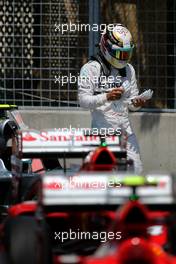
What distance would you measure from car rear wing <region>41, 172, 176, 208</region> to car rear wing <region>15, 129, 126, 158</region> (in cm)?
161

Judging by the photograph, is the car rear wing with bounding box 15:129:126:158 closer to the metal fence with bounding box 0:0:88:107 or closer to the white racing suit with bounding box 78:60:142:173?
the white racing suit with bounding box 78:60:142:173

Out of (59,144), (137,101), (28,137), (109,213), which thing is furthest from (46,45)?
(109,213)

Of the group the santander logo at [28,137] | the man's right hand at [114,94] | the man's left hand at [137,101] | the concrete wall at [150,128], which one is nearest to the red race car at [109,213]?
the santander logo at [28,137]

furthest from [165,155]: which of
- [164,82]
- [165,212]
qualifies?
[165,212]

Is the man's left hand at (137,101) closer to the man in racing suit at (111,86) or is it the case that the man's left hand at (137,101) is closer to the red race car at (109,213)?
the man in racing suit at (111,86)

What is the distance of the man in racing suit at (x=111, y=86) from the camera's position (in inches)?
385

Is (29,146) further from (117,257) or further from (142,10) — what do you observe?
(142,10)

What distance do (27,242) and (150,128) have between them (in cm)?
814

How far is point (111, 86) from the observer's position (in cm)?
991

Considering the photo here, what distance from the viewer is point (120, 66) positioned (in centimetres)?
993

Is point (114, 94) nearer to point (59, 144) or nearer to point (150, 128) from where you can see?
point (59, 144)

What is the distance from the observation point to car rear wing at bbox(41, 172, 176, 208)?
6020 mm

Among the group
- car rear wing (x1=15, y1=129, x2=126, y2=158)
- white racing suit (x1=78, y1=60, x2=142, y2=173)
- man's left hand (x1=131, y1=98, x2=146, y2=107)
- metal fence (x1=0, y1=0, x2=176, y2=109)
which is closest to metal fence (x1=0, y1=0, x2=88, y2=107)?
metal fence (x1=0, y1=0, x2=176, y2=109)

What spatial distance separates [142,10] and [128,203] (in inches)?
335
